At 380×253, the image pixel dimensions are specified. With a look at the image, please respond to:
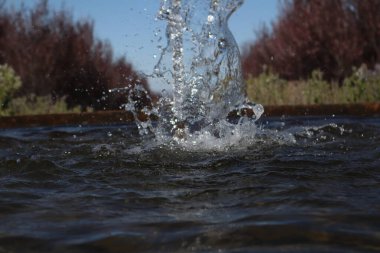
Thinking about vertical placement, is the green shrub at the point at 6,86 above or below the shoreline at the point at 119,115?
above

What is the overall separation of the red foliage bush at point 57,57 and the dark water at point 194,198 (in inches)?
486

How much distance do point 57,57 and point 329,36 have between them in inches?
301

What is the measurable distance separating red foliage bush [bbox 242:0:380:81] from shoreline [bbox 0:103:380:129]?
10829mm

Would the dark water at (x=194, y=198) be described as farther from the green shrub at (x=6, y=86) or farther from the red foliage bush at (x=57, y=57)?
the red foliage bush at (x=57, y=57)

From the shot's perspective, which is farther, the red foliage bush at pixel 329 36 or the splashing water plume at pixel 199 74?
the red foliage bush at pixel 329 36

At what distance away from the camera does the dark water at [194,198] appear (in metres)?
2.15

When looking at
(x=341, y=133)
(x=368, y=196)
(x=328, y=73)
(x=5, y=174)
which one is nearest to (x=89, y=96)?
(x=328, y=73)

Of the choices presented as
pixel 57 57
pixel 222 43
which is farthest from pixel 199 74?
pixel 57 57

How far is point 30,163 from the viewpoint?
4.27 meters

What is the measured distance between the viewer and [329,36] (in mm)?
19172

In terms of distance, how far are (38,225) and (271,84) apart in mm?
9159

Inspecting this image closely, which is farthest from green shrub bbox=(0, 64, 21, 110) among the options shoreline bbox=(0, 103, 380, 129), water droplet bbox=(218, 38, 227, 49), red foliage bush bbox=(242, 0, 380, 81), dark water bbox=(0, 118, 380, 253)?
red foliage bush bbox=(242, 0, 380, 81)

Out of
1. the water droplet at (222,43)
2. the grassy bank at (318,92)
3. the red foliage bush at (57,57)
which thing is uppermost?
the red foliage bush at (57,57)

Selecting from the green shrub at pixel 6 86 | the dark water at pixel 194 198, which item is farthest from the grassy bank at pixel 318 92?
the dark water at pixel 194 198
